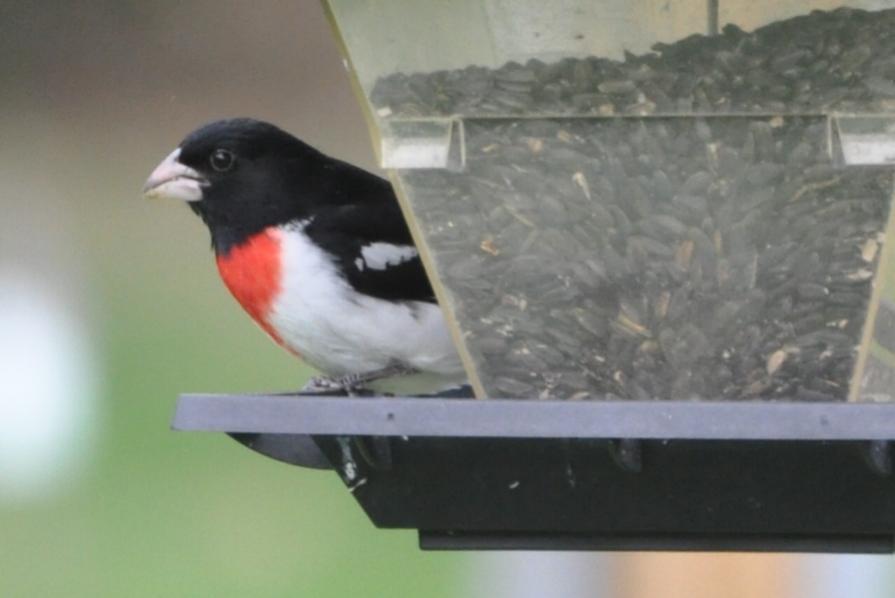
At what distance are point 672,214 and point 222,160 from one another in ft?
3.47

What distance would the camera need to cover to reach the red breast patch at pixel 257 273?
3041mm

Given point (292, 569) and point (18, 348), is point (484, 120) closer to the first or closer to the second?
point (292, 569)

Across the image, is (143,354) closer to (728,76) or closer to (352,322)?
(352,322)

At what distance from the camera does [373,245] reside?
3.00m

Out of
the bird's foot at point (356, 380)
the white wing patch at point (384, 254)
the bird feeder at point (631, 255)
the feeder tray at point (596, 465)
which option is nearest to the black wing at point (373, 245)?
the white wing patch at point (384, 254)

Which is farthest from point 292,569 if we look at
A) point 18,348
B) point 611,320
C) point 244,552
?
point 611,320

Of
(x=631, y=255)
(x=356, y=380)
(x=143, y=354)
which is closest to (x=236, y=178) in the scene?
(x=356, y=380)

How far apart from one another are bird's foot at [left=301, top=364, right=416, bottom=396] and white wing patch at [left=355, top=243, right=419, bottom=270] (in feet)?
0.55

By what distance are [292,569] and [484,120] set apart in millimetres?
5056

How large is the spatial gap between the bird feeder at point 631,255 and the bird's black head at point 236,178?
2.23 ft

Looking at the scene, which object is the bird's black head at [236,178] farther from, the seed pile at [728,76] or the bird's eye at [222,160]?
the seed pile at [728,76]

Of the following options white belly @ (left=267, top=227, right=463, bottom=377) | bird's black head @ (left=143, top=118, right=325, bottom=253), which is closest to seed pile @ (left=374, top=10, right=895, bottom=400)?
white belly @ (left=267, top=227, right=463, bottom=377)

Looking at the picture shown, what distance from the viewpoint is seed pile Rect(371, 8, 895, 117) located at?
2.28 meters

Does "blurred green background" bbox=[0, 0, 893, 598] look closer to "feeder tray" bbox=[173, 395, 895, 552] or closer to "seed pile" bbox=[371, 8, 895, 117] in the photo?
"feeder tray" bbox=[173, 395, 895, 552]
